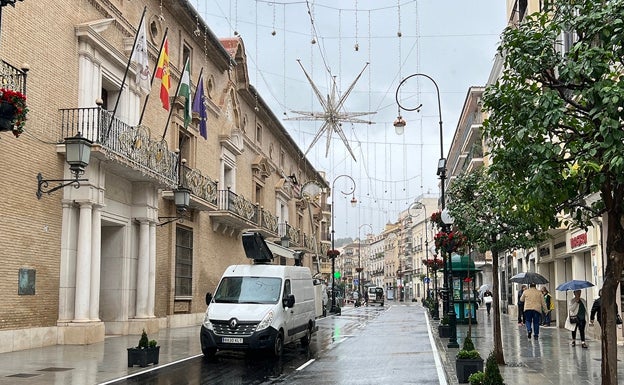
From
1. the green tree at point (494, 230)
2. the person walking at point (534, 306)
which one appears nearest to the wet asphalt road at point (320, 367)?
the green tree at point (494, 230)

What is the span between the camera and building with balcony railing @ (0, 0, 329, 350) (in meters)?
16.9

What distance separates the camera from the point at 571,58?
25.2 feet

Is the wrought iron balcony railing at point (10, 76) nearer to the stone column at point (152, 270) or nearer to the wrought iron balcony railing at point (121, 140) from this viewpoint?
the wrought iron balcony railing at point (121, 140)

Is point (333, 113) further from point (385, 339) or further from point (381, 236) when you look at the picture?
point (381, 236)

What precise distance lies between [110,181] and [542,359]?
13.2 m

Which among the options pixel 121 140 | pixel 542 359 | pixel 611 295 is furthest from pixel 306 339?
pixel 611 295

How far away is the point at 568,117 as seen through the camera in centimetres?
812

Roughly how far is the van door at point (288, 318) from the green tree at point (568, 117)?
374 inches

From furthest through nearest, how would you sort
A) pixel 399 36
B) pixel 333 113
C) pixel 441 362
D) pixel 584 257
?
pixel 333 113 → pixel 584 257 → pixel 399 36 → pixel 441 362

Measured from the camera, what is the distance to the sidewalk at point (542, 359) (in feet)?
42.3

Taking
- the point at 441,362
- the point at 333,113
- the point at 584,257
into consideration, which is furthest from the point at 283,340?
the point at 333,113

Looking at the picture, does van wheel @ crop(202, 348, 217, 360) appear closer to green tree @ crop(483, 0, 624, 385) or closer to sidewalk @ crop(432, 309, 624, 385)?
sidewalk @ crop(432, 309, 624, 385)

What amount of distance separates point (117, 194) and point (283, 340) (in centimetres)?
802

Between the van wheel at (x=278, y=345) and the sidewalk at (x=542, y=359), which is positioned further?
the van wheel at (x=278, y=345)
